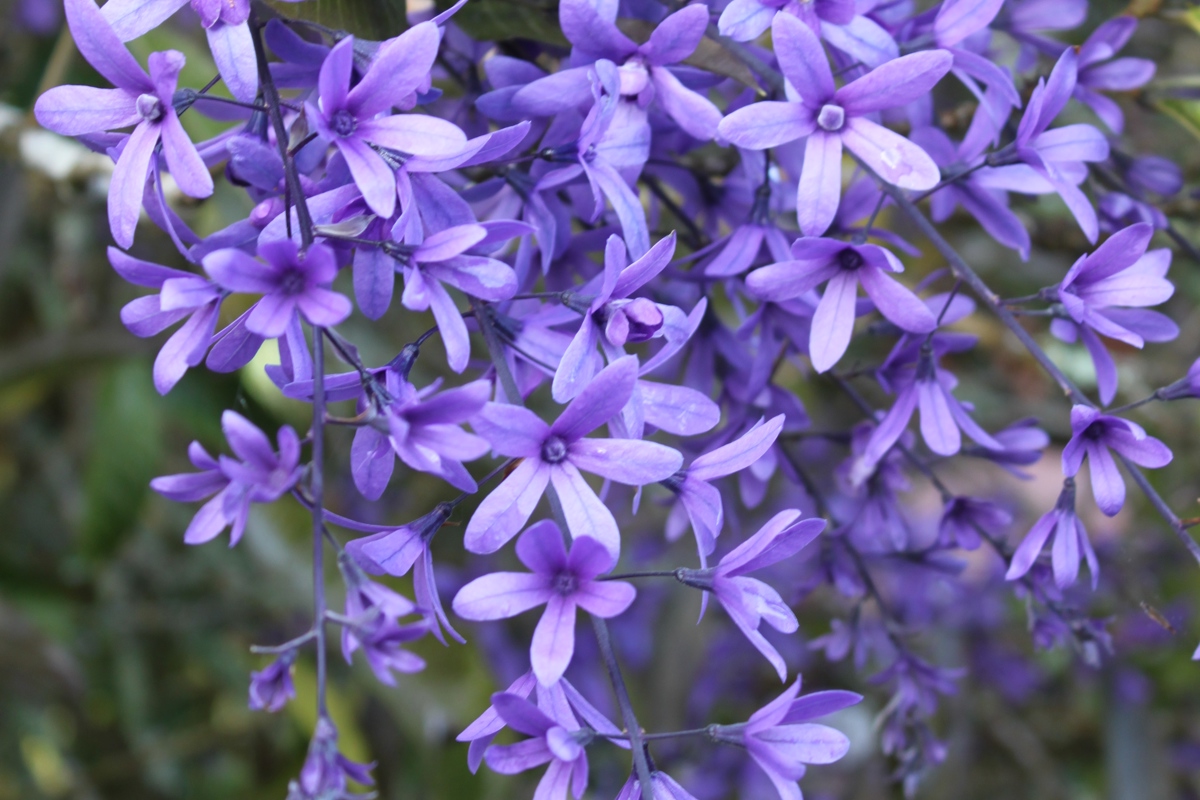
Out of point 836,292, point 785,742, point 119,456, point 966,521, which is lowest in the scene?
point 119,456

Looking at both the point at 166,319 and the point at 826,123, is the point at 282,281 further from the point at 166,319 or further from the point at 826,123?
the point at 826,123

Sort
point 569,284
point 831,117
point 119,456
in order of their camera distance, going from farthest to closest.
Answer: point 119,456 → point 569,284 → point 831,117

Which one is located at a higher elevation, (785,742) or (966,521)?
(785,742)

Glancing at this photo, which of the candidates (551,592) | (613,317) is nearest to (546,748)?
(551,592)

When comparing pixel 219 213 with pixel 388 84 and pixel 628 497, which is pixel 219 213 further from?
pixel 388 84

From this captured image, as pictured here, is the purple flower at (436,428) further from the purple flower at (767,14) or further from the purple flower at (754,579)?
the purple flower at (767,14)

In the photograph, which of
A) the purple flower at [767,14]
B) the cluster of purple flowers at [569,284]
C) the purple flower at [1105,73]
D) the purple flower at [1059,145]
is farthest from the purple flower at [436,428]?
the purple flower at [1105,73]

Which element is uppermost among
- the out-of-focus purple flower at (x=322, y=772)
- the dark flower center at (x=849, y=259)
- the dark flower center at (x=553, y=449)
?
the dark flower center at (x=553, y=449)
